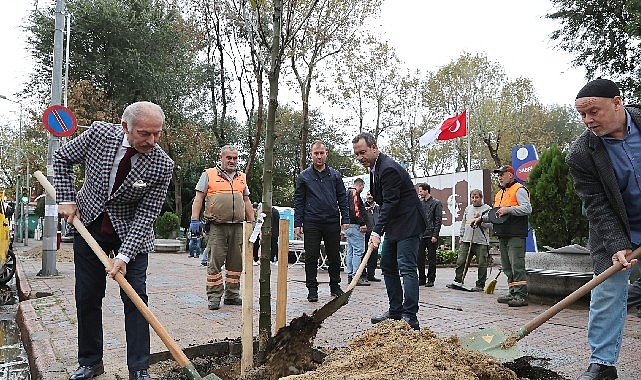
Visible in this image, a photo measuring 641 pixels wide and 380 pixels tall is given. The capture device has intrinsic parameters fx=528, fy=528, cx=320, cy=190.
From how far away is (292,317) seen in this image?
556cm

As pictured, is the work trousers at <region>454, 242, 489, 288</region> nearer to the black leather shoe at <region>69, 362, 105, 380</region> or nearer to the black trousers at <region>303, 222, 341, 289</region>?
the black trousers at <region>303, 222, 341, 289</region>

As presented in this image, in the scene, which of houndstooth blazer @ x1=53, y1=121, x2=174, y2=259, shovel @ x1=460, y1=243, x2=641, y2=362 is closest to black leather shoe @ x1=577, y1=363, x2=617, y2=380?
shovel @ x1=460, y1=243, x2=641, y2=362

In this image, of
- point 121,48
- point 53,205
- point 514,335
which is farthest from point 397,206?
point 121,48

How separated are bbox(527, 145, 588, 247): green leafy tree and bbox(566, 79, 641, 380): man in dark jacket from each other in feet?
12.3

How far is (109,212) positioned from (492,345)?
8.43 feet

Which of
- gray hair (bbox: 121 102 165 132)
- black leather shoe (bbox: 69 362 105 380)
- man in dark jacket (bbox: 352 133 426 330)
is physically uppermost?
gray hair (bbox: 121 102 165 132)

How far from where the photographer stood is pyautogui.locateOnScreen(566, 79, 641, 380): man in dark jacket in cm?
310

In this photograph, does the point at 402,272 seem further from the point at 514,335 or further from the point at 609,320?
the point at 609,320

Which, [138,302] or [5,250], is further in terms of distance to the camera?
[5,250]

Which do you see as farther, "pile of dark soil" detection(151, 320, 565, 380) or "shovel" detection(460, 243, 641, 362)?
"shovel" detection(460, 243, 641, 362)

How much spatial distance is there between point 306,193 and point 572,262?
3469mm

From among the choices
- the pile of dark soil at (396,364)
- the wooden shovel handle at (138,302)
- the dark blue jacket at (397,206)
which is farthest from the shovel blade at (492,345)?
the wooden shovel handle at (138,302)

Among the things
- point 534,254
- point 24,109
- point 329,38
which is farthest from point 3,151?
point 534,254

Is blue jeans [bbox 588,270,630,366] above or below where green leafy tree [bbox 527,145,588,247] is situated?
below
